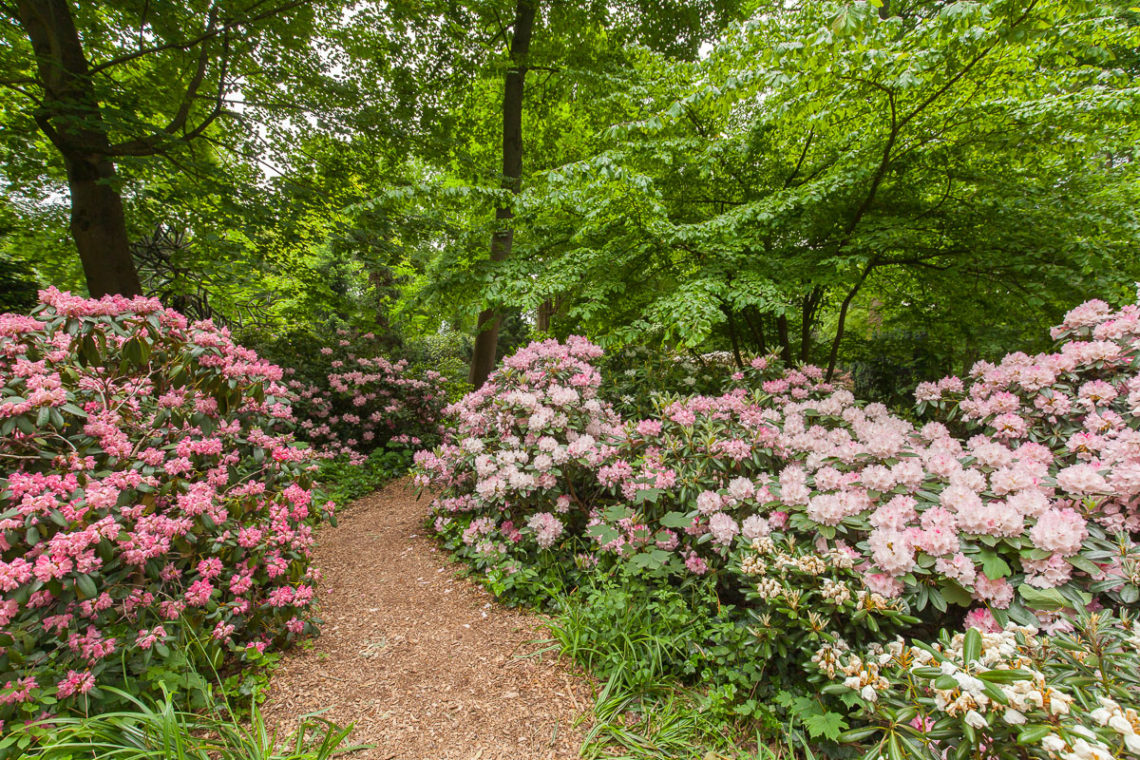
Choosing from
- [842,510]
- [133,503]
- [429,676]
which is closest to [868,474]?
[842,510]

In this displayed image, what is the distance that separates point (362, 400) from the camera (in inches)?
209

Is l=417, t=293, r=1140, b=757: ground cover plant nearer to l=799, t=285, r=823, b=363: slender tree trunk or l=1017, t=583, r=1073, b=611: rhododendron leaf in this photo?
l=1017, t=583, r=1073, b=611: rhododendron leaf

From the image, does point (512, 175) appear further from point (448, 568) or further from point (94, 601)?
point (94, 601)

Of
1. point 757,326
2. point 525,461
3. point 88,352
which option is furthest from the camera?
point 757,326

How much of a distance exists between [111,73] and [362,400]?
4580 millimetres

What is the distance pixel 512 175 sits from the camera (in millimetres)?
6609

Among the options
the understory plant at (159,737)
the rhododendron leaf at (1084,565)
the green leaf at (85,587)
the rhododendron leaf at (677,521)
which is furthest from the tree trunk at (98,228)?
the rhododendron leaf at (1084,565)

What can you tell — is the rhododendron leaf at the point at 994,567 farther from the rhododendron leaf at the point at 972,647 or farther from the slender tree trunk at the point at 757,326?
the slender tree trunk at the point at 757,326

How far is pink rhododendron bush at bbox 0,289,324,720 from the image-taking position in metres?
1.53

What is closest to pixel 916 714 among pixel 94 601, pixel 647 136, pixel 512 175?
pixel 94 601

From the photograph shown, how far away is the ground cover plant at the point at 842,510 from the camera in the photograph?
1437mm

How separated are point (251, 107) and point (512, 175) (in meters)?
3.15

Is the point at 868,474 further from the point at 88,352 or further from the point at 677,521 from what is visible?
the point at 88,352

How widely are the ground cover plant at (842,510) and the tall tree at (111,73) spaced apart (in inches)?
164
